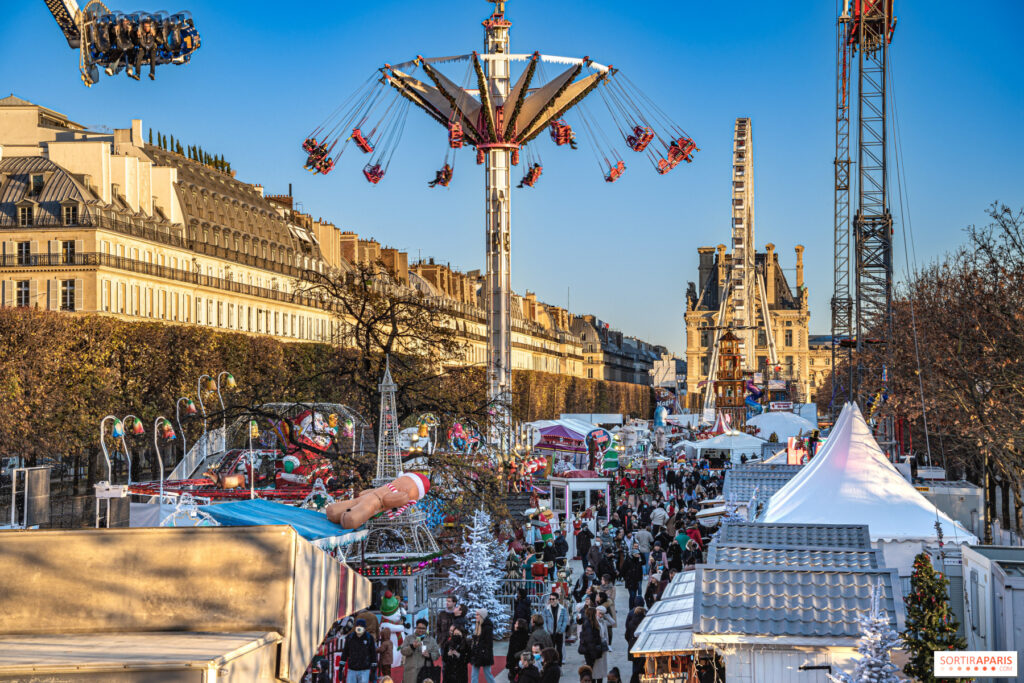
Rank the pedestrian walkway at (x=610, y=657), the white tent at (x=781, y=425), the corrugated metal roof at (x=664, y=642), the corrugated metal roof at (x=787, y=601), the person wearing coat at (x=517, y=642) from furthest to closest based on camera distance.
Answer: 1. the white tent at (x=781, y=425)
2. the pedestrian walkway at (x=610, y=657)
3. the person wearing coat at (x=517, y=642)
4. the corrugated metal roof at (x=664, y=642)
5. the corrugated metal roof at (x=787, y=601)

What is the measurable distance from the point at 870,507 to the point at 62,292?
4441 centimetres

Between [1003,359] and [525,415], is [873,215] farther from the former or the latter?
[525,415]

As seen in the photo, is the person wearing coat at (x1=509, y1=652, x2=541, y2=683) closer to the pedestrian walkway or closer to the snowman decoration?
the pedestrian walkway

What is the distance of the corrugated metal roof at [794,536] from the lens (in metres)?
11.4

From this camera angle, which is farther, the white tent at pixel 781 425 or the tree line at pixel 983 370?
the white tent at pixel 781 425

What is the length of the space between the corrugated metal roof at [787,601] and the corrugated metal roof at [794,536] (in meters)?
1.80

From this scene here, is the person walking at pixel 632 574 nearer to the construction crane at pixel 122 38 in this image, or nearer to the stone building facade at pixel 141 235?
the construction crane at pixel 122 38

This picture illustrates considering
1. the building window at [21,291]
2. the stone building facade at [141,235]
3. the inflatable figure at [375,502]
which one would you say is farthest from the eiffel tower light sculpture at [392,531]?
the building window at [21,291]

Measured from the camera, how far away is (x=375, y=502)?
1434 centimetres

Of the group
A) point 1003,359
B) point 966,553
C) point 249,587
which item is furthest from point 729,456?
point 249,587

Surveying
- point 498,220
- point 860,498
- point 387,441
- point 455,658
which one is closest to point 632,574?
point 860,498

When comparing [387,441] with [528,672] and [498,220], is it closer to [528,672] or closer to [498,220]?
[528,672]

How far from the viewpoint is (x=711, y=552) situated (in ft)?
35.4

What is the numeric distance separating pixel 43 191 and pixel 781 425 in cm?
3303
